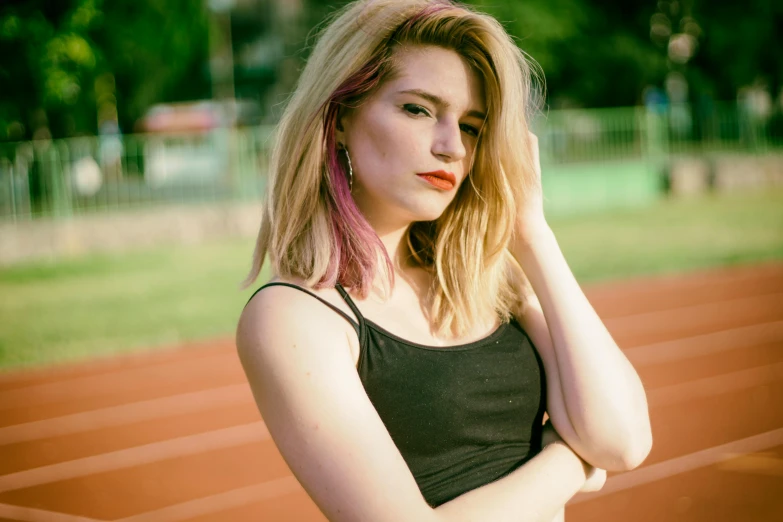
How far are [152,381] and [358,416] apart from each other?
20.0 feet

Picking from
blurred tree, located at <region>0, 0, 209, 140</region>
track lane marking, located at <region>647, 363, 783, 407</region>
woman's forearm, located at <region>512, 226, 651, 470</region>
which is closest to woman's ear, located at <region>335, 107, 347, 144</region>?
woman's forearm, located at <region>512, 226, 651, 470</region>

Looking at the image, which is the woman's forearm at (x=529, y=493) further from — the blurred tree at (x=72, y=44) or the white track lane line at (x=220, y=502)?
the blurred tree at (x=72, y=44)

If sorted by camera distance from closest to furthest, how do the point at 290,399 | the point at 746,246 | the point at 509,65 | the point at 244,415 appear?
the point at 290,399 < the point at 509,65 < the point at 244,415 < the point at 746,246

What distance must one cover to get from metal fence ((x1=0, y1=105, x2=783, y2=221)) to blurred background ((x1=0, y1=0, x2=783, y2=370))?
1.4 inches

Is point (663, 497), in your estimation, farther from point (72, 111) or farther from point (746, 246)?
point (72, 111)

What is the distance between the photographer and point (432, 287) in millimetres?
1909

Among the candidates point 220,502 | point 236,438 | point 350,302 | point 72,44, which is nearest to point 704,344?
point 236,438

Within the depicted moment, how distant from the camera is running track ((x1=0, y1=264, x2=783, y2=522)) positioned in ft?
15.0

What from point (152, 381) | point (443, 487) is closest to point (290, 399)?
point (443, 487)

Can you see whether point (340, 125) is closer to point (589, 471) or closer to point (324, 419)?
point (324, 419)

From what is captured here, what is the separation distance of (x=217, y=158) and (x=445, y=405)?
52.5 ft

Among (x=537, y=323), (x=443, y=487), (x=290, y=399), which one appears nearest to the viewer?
(x=290, y=399)

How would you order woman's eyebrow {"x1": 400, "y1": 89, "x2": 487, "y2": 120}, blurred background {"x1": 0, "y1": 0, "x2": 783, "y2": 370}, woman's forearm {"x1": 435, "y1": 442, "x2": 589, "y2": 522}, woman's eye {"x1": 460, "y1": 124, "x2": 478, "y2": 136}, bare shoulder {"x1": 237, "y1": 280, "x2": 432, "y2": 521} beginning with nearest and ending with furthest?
bare shoulder {"x1": 237, "y1": 280, "x2": 432, "y2": 521}, woman's forearm {"x1": 435, "y1": 442, "x2": 589, "y2": 522}, woman's eyebrow {"x1": 400, "y1": 89, "x2": 487, "y2": 120}, woman's eye {"x1": 460, "y1": 124, "x2": 478, "y2": 136}, blurred background {"x1": 0, "y1": 0, "x2": 783, "y2": 370}

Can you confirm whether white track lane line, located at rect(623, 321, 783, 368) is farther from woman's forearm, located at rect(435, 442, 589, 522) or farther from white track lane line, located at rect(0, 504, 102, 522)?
woman's forearm, located at rect(435, 442, 589, 522)
